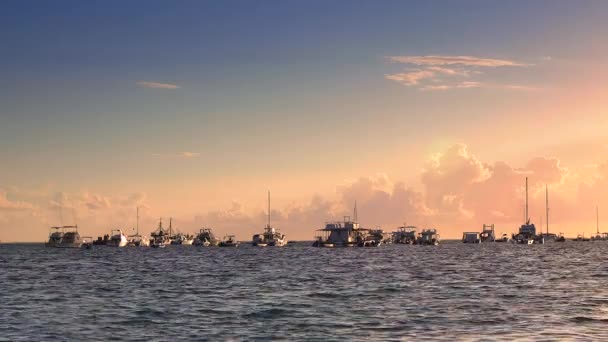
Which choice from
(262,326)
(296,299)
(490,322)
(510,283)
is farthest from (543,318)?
(510,283)

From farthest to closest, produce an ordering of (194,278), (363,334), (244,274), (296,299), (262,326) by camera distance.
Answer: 1. (244,274)
2. (194,278)
3. (296,299)
4. (262,326)
5. (363,334)

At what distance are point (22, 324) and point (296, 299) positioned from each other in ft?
82.1

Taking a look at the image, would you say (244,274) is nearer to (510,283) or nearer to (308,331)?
(510,283)

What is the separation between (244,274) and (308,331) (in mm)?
60869

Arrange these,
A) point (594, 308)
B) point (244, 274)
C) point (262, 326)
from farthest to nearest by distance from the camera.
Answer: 1. point (244, 274)
2. point (594, 308)
3. point (262, 326)

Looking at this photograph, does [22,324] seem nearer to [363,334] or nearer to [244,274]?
[363,334]

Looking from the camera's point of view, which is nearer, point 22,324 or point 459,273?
point 22,324

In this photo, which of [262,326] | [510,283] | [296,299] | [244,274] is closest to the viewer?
[262,326]

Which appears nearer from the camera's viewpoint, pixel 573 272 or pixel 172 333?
pixel 172 333

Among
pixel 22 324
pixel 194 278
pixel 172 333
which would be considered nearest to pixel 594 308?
pixel 172 333

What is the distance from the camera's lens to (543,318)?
172 ft

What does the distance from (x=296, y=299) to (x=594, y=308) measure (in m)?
25.2

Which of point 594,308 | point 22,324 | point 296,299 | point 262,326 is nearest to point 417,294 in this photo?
point 296,299

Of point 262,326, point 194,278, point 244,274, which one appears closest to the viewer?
point 262,326
